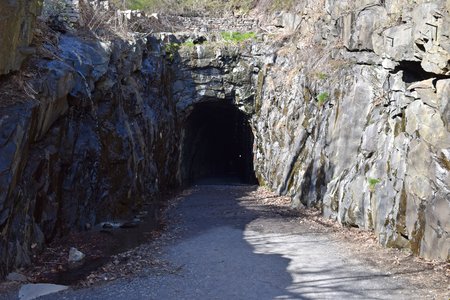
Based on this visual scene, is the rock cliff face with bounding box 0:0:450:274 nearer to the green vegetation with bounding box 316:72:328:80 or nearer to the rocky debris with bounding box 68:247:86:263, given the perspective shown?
the green vegetation with bounding box 316:72:328:80

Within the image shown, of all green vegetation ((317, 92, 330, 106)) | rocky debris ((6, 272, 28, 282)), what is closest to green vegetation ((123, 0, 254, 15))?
green vegetation ((317, 92, 330, 106))

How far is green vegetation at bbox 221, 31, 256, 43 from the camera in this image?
22.0 meters

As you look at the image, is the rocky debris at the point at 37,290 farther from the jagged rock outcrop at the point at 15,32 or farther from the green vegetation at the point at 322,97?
the green vegetation at the point at 322,97

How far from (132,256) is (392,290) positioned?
502cm

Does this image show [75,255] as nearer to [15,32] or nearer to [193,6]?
[15,32]

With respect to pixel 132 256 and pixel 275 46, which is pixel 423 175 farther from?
pixel 275 46

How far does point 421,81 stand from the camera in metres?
9.52

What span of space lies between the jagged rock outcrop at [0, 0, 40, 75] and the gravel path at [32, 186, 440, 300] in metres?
4.01

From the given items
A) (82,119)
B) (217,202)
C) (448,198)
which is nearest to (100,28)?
(82,119)

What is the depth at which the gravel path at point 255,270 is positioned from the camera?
283 inches

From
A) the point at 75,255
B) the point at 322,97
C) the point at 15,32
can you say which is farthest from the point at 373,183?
the point at 15,32

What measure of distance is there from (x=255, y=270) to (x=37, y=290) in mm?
3722

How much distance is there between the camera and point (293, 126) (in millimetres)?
17562

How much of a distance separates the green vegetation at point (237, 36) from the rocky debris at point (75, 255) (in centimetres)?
1498
